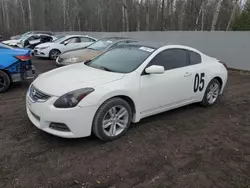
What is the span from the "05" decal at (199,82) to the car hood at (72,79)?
185 centimetres

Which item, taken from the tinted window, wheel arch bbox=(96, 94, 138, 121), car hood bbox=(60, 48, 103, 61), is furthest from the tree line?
wheel arch bbox=(96, 94, 138, 121)

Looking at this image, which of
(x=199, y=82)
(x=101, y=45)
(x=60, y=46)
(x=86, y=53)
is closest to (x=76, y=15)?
(x=60, y=46)

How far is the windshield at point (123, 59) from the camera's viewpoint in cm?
410

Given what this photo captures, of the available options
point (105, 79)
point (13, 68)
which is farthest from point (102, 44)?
point (105, 79)

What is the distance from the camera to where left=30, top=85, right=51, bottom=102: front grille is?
11.2 feet

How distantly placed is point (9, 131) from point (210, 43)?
10.9 m

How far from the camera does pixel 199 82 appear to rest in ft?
16.2

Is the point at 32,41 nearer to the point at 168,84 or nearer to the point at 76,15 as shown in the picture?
the point at 168,84

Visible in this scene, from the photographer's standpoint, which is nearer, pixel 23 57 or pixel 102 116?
pixel 102 116

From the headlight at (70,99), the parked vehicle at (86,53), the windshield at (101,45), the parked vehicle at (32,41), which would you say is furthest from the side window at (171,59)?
the parked vehicle at (32,41)

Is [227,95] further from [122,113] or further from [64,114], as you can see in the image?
[64,114]

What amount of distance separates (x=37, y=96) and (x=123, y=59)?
5.56 feet

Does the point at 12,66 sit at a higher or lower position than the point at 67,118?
higher

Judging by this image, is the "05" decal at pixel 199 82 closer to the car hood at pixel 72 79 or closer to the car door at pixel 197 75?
the car door at pixel 197 75
